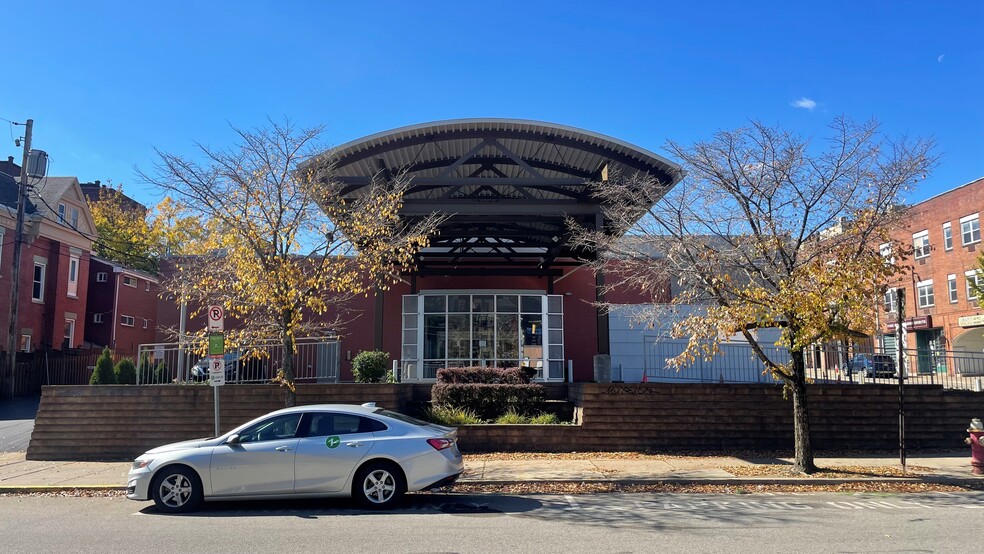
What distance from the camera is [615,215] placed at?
13.6 meters

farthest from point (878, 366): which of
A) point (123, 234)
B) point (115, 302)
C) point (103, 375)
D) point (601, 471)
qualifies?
point (123, 234)

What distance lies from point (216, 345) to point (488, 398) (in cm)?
606

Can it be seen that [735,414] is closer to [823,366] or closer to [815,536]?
[823,366]

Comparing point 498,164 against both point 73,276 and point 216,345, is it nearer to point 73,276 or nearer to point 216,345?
point 216,345

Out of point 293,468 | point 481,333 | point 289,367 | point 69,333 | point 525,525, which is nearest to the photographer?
point 525,525

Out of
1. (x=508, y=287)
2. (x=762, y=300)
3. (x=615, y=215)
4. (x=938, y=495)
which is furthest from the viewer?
(x=508, y=287)

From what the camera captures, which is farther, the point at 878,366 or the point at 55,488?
the point at 878,366

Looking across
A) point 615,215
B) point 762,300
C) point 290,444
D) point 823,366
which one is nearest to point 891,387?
point 823,366

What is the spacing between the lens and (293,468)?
29.3ft

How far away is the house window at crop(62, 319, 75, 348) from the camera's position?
114 ft

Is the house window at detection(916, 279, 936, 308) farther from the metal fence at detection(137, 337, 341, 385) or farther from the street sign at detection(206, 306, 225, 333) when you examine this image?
the street sign at detection(206, 306, 225, 333)

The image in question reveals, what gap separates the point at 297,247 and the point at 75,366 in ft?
66.0

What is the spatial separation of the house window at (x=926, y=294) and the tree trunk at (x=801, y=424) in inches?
1380

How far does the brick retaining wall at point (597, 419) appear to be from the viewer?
13.9m
